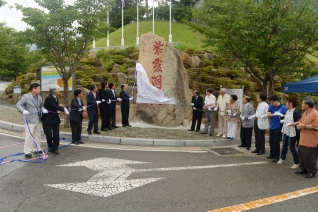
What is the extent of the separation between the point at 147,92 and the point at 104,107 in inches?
80.5

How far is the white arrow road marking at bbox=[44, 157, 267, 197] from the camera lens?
4.39m

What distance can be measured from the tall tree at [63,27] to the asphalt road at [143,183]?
13.6 feet

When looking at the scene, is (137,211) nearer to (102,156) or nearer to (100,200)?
(100,200)

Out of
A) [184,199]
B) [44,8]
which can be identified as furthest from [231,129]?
[44,8]

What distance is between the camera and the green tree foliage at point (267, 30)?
363 inches

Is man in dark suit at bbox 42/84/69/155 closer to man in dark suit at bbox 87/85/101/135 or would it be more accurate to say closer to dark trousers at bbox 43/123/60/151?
dark trousers at bbox 43/123/60/151

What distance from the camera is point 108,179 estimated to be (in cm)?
491

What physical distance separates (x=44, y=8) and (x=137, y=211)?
26.6 feet

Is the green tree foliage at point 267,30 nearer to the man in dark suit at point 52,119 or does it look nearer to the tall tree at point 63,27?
the tall tree at point 63,27

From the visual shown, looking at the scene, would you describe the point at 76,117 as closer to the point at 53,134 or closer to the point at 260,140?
the point at 53,134

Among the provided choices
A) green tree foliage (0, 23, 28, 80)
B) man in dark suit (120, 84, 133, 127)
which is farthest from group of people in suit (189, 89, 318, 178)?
green tree foliage (0, 23, 28, 80)

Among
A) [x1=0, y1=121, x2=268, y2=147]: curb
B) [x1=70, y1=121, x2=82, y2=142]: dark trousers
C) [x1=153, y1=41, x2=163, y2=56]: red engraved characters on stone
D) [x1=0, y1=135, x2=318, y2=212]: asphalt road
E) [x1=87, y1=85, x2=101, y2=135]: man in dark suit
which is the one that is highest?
[x1=153, y1=41, x2=163, y2=56]: red engraved characters on stone

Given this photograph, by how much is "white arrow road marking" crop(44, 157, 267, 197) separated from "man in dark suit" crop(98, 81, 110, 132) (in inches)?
130

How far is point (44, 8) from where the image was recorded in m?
9.09
